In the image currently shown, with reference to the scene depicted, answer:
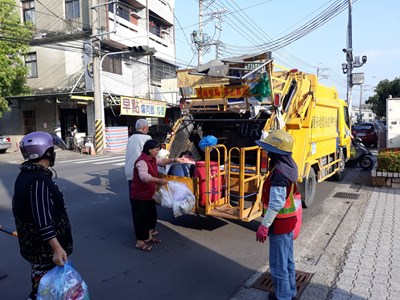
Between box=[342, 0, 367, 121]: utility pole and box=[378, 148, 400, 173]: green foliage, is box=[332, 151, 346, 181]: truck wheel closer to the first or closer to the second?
box=[378, 148, 400, 173]: green foliage

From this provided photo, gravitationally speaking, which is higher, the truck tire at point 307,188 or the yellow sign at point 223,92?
the yellow sign at point 223,92

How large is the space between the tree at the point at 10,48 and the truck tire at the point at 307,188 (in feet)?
48.0

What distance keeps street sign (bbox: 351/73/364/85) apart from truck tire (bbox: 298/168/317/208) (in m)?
13.8

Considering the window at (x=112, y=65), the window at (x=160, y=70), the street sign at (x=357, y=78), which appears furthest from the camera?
the window at (x=160, y=70)

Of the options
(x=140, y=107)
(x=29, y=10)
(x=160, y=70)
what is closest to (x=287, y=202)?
(x=140, y=107)

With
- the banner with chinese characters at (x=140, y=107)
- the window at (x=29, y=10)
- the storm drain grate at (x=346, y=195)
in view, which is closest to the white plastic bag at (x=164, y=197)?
the storm drain grate at (x=346, y=195)

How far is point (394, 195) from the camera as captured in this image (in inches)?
300

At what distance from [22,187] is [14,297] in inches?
69.8

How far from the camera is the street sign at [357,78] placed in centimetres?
1867

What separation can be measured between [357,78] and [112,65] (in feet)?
47.3

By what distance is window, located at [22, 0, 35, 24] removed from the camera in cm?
2194

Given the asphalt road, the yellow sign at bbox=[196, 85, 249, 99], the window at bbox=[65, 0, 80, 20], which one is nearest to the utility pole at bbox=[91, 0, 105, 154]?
the window at bbox=[65, 0, 80, 20]

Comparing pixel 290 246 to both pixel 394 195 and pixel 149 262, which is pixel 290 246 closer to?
pixel 149 262

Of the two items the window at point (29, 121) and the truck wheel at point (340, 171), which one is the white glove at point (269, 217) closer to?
the truck wheel at point (340, 171)
